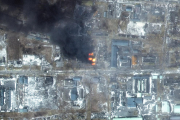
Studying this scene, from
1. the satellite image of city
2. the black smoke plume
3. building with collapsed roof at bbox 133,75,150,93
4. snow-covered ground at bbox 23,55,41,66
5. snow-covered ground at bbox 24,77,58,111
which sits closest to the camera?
the black smoke plume

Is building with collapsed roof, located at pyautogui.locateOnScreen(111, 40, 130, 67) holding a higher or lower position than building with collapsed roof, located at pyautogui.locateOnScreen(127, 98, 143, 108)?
higher

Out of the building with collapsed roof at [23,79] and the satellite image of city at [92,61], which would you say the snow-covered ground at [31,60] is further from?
the building with collapsed roof at [23,79]

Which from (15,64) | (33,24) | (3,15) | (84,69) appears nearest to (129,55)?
(84,69)

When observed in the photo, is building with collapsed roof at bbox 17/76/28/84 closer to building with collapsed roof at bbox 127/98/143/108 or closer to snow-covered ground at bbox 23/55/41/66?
snow-covered ground at bbox 23/55/41/66

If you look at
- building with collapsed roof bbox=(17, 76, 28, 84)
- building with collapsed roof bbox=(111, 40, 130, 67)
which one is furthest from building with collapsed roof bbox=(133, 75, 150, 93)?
building with collapsed roof bbox=(17, 76, 28, 84)

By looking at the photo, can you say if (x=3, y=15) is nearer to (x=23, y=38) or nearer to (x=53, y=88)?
(x=23, y=38)

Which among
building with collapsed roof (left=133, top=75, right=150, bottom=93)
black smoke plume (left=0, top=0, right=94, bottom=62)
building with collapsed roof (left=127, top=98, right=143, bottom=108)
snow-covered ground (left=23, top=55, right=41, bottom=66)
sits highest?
black smoke plume (left=0, top=0, right=94, bottom=62)
